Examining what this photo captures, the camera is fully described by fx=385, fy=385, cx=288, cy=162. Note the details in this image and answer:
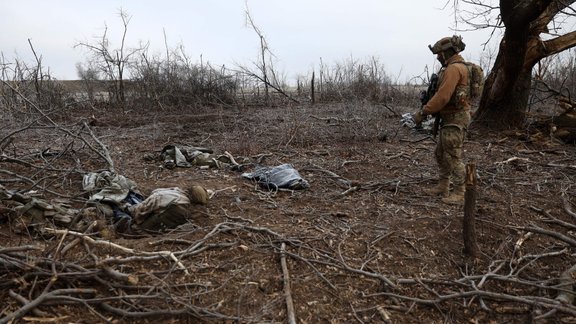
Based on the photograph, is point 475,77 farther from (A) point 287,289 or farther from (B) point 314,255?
(A) point 287,289

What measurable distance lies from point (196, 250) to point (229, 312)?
2.22ft

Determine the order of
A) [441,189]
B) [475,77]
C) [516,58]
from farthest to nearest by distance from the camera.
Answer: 1. [516,58]
2. [441,189]
3. [475,77]

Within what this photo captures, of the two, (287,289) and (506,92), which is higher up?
(506,92)

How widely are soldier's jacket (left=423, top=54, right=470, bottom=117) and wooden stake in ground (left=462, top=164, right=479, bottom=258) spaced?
1.15 metres

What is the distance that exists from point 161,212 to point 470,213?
2.59 meters

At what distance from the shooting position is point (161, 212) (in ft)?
11.0

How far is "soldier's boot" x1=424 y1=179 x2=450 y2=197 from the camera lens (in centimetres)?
443

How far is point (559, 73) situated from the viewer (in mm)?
14945

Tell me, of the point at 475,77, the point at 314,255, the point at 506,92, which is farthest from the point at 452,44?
the point at 506,92

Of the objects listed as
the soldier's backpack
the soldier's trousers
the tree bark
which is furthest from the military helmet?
the tree bark

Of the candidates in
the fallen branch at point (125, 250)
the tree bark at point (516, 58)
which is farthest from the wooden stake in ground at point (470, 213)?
the tree bark at point (516, 58)

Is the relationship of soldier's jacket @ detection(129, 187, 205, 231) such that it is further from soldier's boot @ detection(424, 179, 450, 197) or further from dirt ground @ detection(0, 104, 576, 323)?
soldier's boot @ detection(424, 179, 450, 197)

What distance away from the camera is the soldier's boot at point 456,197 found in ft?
13.7

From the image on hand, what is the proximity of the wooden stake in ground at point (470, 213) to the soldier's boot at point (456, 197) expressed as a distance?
99 cm
